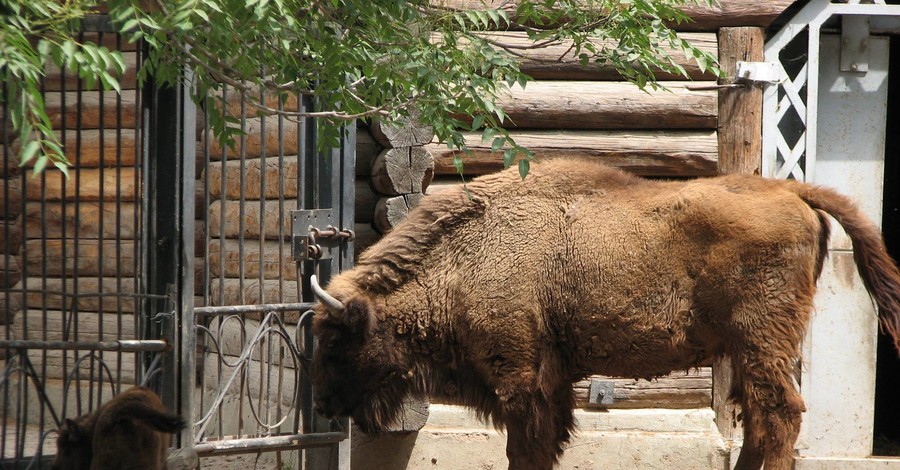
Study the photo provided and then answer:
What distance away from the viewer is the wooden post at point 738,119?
22.3 feet

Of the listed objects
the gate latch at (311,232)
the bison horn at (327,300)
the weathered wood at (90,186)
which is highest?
the weathered wood at (90,186)

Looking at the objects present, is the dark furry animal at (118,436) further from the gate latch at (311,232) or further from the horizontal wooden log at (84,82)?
the horizontal wooden log at (84,82)

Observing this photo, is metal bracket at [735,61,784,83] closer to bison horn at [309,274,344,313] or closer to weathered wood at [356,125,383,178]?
weathered wood at [356,125,383,178]

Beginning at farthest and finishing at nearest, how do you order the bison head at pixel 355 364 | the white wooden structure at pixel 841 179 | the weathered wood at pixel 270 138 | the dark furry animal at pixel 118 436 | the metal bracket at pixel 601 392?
the white wooden structure at pixel 841 179 < the metal bracket at pixel 601 392 < the weathered wood at pixel 270 138 < the bison head at pixel 355 364 < the dark furry animal at pixel 118 436

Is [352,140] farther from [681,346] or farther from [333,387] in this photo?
[681,346]

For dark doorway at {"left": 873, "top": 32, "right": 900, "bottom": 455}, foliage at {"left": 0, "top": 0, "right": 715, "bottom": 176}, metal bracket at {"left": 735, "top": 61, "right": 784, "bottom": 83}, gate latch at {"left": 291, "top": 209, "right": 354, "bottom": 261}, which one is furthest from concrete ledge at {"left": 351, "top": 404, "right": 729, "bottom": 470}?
dark doorway at {"left": 873, "top": 32, "right": 900, "bottom": 455}

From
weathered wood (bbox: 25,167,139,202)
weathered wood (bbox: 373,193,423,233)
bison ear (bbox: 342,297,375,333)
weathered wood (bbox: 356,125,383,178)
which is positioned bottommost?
bison ear (bbox: 342,297,375,333)

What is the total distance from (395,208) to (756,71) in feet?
8.80

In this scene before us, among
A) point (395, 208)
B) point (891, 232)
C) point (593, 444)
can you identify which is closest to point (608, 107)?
point (395, 208)

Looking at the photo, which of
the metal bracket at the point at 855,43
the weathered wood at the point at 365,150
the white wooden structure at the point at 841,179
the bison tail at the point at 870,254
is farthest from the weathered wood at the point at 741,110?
the weathered wood at the point at 365,150

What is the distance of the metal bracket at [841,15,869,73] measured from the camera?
23.4 ft

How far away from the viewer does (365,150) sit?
6.46 m

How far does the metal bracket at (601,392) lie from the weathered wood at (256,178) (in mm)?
2381

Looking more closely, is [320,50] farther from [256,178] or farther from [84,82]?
[84,82]
